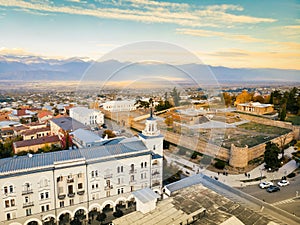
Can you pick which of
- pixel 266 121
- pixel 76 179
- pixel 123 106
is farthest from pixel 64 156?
pixel 266 121

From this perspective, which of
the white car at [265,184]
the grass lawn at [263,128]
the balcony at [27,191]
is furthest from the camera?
the grass lawn at [263,128]

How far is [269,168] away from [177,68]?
7174mm

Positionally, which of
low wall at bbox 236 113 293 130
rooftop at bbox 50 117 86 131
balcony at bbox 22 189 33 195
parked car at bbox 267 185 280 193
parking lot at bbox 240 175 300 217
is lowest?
parking lot at bbox 240 175 300 217

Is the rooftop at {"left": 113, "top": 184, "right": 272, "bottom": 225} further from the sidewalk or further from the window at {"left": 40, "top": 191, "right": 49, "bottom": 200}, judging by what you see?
the sidewalk

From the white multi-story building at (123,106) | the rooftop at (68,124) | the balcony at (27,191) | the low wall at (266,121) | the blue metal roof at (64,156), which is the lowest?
the low wall at (266,121)

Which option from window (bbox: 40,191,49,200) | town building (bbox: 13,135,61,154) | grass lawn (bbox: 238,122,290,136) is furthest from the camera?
grass lawn (bbox: 238,122,290,136)

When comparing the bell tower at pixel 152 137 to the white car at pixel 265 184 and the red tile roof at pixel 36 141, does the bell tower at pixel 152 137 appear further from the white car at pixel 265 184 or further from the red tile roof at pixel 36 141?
the red tile roof at pixel 36 141

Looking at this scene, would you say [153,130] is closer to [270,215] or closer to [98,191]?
[98,191]

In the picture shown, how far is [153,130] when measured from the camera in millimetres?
6473

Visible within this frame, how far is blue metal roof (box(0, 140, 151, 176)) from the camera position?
5.39 m

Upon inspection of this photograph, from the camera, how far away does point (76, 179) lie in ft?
19.1

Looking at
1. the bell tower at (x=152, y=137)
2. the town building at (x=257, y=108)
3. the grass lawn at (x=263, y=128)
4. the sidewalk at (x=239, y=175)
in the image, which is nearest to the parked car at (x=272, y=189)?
the sidewalk at (x=239, y=175)

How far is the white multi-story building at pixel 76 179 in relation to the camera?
5270 mm

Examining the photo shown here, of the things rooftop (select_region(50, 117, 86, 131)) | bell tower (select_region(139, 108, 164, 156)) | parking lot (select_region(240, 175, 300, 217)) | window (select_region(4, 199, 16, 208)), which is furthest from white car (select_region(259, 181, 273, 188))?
rooftop (select_region(50, 117, 86, 131))
